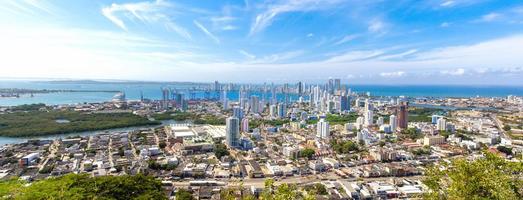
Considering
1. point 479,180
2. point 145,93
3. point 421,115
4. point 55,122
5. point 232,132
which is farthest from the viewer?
point 145,93

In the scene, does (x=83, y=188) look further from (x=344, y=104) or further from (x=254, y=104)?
(x=344, y=104)

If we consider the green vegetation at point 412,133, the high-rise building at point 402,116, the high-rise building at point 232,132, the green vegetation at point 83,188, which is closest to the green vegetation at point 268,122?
the high-rise building at point 232,132

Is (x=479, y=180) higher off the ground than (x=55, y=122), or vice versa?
(x=479, y=180)

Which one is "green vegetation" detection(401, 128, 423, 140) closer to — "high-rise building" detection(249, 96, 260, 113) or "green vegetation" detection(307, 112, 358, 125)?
"green vegetation" detection(307, 112, 358, 125)

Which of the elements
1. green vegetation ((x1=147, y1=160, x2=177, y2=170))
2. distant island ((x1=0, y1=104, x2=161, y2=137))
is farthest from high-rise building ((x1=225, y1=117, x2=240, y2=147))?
distant island ((x1=0, y1=104, x2=161, y2=137))

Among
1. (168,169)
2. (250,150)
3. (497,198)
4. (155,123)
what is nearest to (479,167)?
(497,198)

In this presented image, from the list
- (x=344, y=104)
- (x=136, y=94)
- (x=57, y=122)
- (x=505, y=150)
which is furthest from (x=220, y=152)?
(x=136, y=94)

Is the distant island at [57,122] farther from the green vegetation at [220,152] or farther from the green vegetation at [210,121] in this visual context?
the green vegetation at [220,152]
